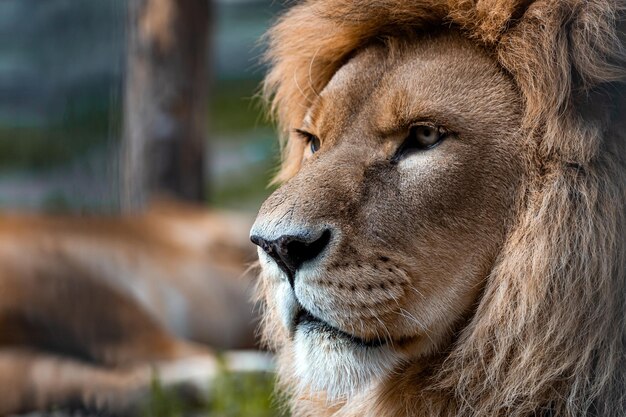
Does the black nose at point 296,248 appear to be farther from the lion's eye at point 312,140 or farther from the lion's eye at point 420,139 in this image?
the lion's eye at point 312,140

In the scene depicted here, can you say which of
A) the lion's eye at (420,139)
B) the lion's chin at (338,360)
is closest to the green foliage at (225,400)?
the lion's chin at (338,360)

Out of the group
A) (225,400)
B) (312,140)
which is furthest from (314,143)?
(225,400)

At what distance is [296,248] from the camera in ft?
7.56

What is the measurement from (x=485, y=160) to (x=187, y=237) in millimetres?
5667

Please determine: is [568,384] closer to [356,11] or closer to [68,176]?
[356,11]

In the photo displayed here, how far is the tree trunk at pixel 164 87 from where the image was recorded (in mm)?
7242

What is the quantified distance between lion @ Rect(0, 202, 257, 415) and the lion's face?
8.00ft

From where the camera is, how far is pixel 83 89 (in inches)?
146

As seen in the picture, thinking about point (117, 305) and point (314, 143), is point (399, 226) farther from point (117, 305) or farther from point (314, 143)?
point (117, 305)

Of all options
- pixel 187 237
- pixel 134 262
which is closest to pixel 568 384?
pixel 134 262

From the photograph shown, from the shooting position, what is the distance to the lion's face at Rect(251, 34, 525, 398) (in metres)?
2.32

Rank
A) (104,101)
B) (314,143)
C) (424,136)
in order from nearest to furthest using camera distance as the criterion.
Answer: (424,136) → (314,143) → (104,101)

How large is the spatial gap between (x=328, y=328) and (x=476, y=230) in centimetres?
43

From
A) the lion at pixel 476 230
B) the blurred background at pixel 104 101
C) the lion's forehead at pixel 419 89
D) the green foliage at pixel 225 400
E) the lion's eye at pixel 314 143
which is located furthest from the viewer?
the green foliage at pixel 225 400
